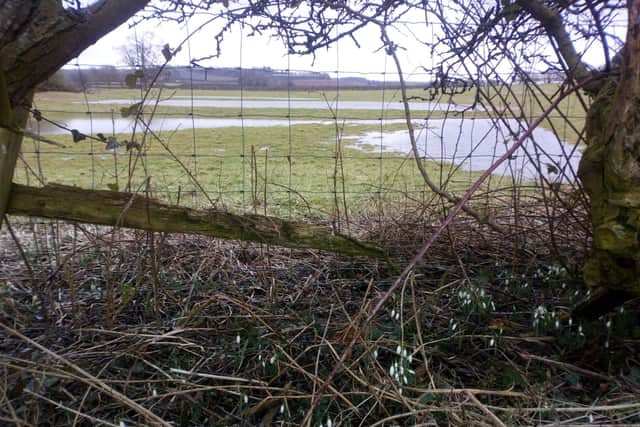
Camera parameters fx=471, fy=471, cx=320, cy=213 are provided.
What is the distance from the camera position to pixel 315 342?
6.70ft

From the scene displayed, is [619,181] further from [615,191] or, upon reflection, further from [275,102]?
[275,102]

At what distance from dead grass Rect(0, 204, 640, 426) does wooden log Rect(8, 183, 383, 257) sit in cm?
20

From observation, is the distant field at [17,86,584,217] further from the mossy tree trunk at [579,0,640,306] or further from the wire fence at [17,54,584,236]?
the mossy tree trunk at [579,0,640,306]

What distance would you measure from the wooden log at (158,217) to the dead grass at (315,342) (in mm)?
196

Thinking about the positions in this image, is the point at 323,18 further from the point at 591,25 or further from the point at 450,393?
the point at 450,393

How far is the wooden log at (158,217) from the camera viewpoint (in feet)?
5.95

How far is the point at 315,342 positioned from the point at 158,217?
85 cm

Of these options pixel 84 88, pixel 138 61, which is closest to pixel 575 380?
pixel 138 61

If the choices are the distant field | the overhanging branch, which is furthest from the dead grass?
the distant field

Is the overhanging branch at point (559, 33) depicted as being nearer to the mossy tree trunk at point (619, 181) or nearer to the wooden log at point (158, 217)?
the mossy tree trunk at point (619, 181)

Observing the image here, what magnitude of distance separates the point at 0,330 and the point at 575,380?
2444mm

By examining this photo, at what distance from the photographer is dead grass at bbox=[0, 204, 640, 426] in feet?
5.45

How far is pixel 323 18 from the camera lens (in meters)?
2.58

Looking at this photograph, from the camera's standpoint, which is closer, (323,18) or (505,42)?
(505,42)
